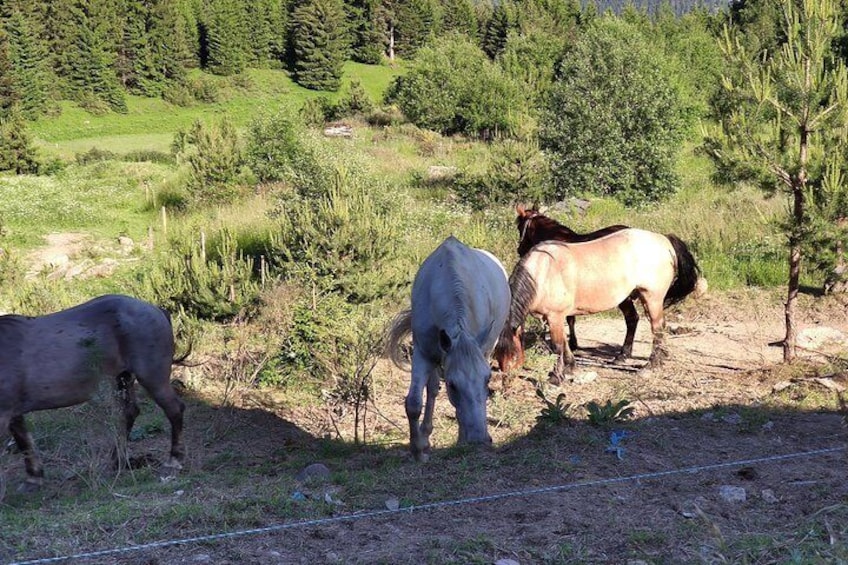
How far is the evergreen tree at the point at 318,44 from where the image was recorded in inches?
2862

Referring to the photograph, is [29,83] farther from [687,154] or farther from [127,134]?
[687,154]

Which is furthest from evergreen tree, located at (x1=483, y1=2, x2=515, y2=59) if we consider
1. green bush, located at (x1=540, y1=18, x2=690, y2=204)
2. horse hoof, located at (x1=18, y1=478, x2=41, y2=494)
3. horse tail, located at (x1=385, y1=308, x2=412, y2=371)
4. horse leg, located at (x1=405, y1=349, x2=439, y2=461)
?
horse hoof, located at (x1=18, y1=478, x2=41, y2=494)

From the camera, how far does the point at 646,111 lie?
22812 mm

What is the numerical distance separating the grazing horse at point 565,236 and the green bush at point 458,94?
3115 cm

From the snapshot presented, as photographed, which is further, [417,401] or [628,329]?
[628,329]

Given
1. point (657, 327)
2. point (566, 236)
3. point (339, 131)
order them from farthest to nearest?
point (339, 131) → point (566, 236) → point (657, 327)

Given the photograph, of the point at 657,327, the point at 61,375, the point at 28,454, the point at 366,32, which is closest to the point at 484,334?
the point at 61,375

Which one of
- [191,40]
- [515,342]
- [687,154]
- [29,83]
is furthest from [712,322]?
[191,40]

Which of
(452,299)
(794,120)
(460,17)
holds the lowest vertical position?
(452,299)

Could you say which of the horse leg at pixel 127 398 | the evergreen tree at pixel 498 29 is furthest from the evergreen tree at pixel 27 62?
the horse leg at pixel 127 398

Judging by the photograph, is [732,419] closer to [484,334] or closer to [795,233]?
[484,334]

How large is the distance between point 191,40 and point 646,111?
201 feet

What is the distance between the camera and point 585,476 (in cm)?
520

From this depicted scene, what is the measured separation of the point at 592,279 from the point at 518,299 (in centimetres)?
110
